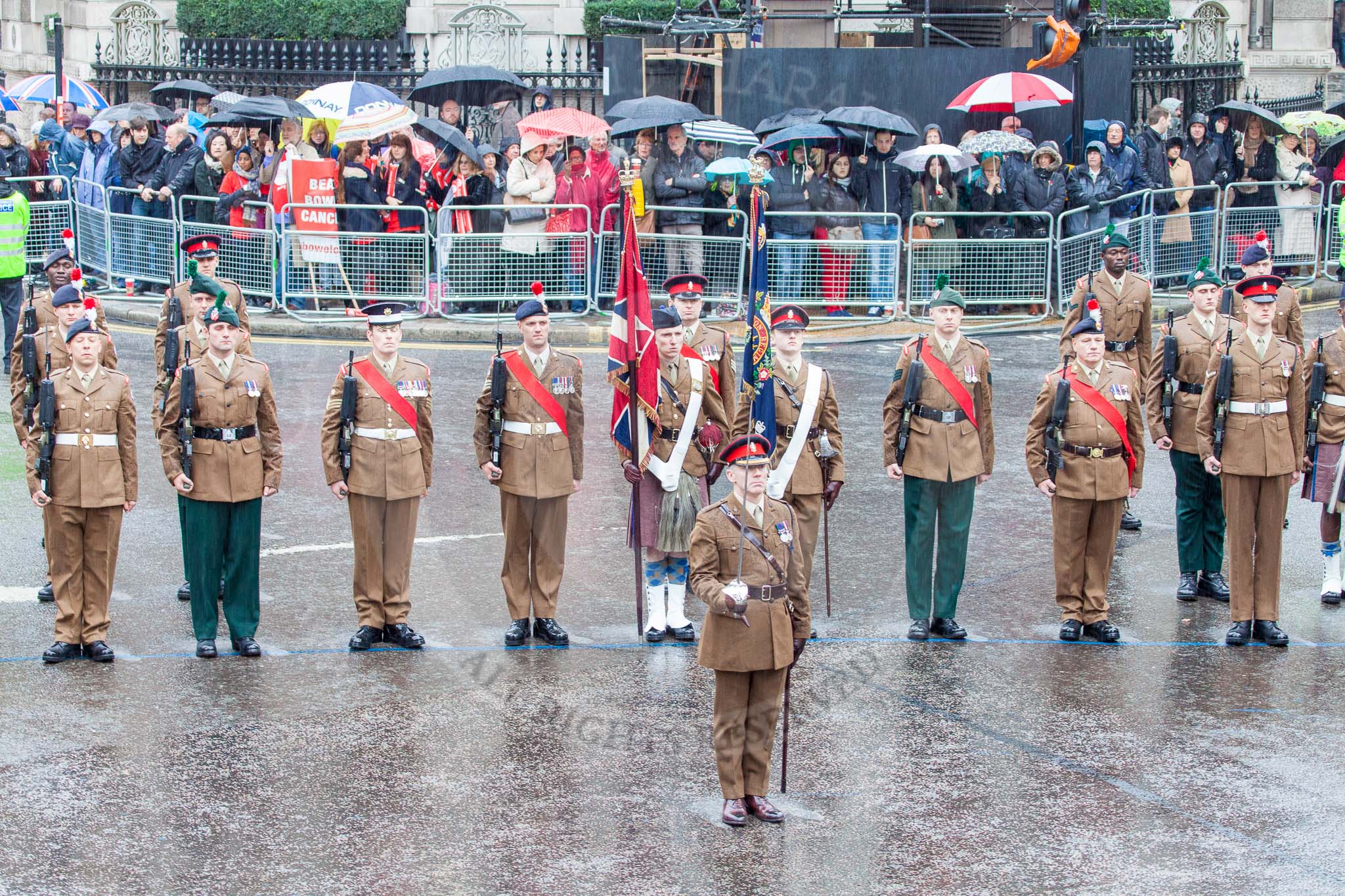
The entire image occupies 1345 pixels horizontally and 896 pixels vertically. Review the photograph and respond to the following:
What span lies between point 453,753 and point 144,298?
13420 millimetres

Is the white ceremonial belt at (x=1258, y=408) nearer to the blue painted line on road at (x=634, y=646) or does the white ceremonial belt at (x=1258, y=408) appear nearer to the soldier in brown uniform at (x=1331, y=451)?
the soldier in brown uniform at (x=1331, y=451)

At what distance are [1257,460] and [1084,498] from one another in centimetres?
103

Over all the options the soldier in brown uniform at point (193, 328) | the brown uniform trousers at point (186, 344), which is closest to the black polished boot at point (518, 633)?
the soldier in brown uniform at point (193, 328)

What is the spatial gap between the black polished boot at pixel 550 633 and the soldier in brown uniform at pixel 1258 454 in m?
3.75

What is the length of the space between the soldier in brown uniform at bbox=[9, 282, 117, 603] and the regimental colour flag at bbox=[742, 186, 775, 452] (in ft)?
11.9

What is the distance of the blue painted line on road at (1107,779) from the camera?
741 centimetres

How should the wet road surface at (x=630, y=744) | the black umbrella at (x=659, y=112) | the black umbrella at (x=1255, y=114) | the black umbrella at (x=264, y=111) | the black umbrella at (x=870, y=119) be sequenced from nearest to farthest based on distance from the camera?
the wet road surface at (x=630, y=744) → the black umbrella at (x=659, y=112) → the black umbrella at (x=870, y=119) → the black umbrella at (x=264, y=111) → the black umbrella at (x=1255, y=114)

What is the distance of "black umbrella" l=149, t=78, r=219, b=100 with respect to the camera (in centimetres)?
2611

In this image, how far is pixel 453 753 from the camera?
8.54 metres

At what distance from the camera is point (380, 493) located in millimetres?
10234

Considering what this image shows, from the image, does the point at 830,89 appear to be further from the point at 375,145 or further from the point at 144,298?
the point at 144,298

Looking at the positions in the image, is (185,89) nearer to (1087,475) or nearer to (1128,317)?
(1128,317)

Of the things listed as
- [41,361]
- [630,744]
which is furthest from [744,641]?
[41,361]

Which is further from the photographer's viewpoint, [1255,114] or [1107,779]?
[1255,114]
